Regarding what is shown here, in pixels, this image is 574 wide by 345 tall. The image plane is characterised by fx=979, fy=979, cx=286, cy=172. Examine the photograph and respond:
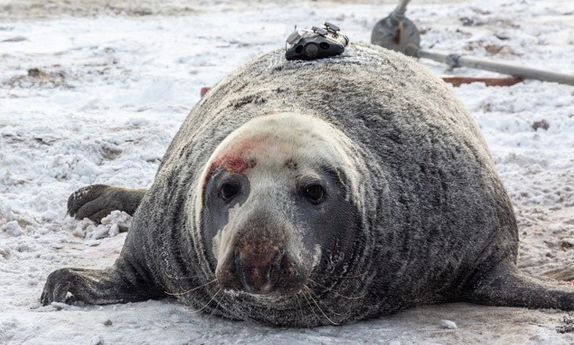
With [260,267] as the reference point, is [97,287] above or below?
below

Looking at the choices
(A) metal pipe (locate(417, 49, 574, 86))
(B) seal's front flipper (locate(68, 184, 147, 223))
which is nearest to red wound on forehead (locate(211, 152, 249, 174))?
(B) seal's front flipper (locate(68, 184, 147, 223))

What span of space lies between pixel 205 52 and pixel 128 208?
4.77m

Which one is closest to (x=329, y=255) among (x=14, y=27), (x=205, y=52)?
(x=205, y=52)

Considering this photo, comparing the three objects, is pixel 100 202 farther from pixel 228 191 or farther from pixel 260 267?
pixel 260 267

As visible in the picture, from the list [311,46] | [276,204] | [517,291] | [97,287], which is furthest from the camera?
[311,46]

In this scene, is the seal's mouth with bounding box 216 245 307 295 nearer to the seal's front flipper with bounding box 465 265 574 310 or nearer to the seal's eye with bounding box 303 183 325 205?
the seal's eye with bounding box 303 183 325 205

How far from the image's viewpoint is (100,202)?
5117 millimetres

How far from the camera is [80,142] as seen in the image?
611 cm

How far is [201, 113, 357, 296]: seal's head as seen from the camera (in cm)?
293

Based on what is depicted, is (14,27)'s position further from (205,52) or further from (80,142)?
(80,142)

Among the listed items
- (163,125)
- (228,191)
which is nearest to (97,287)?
(228,191)

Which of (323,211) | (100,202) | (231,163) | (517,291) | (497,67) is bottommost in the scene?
(100,202)

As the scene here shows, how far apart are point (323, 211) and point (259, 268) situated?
0.41 meters

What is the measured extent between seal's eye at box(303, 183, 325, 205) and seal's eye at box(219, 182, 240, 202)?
223 mm
